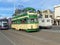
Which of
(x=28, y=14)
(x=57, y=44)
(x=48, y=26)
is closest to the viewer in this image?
(x=57, y=44)

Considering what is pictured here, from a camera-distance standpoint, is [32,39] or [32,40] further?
[32,39]

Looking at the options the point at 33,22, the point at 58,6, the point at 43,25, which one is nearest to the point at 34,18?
the point at 33,22

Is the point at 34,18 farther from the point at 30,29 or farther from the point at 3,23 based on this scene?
the point at 3,23

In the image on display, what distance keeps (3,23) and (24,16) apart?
20.0 meters

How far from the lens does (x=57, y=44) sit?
20.3 metres

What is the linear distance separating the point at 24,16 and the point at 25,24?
1.57 meters

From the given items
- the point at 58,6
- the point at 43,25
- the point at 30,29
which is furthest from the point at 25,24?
the point at 58,6

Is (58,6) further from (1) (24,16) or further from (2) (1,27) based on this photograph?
(1) (24,16)

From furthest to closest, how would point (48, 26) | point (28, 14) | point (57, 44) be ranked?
point (48, 26), point (28, 14), point (57, 44)

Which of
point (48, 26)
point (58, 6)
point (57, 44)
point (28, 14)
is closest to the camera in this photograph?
point (57, 44)

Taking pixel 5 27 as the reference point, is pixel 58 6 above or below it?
above

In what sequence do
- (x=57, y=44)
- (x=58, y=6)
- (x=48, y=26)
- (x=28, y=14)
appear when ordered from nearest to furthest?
(x=57, y=44) → (x=28, y=14) → (x=48, y=26) → (x=58, y=6)

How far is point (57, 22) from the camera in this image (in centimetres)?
12762

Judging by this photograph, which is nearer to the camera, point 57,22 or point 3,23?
point 3,23
